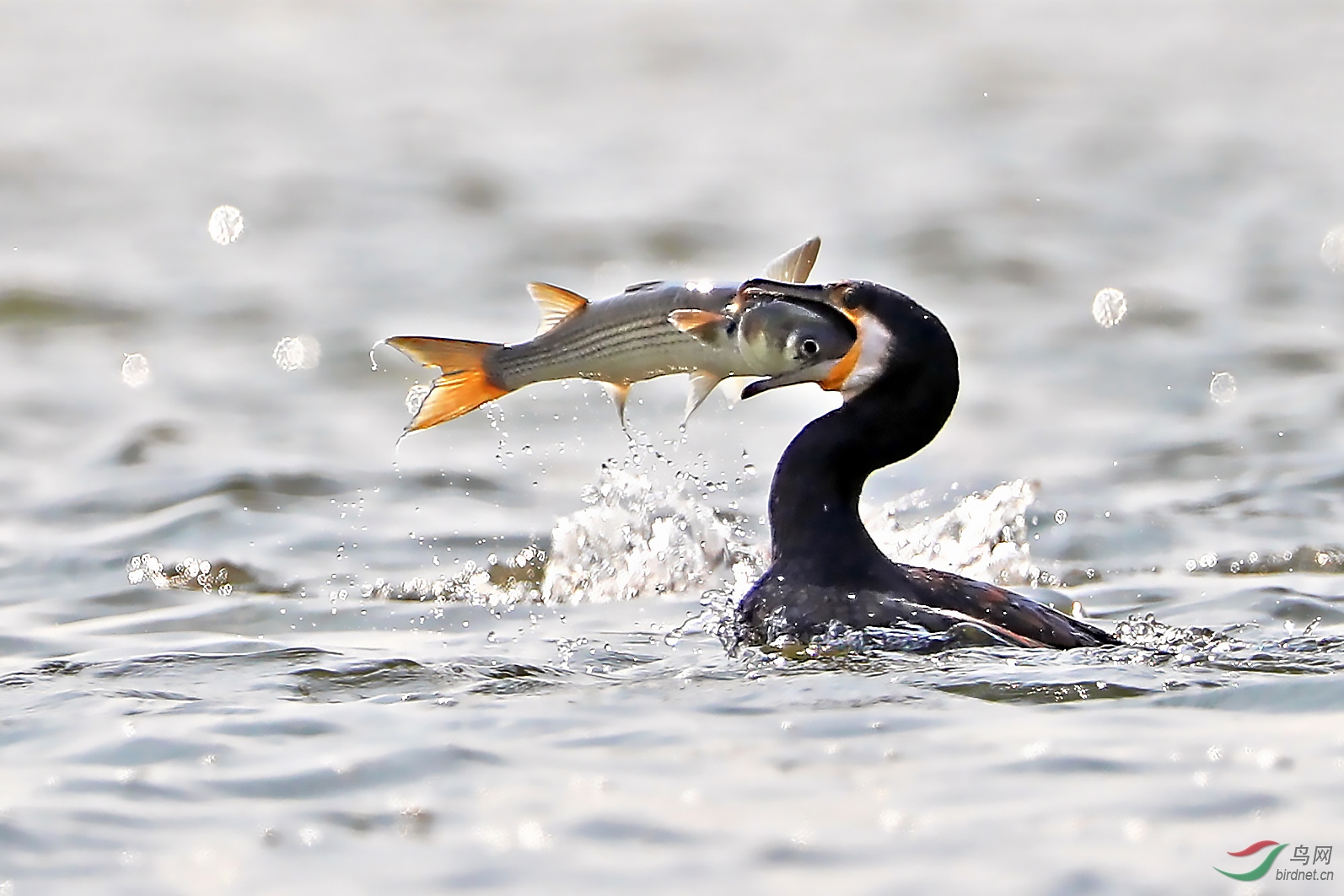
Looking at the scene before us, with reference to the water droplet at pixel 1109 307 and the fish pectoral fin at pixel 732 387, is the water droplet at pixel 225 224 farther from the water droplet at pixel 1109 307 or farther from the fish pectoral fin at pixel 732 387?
the fish pectoral fin at pixel 732 387

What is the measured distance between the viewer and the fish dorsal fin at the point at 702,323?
5.20 m

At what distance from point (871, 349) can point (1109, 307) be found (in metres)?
6.80

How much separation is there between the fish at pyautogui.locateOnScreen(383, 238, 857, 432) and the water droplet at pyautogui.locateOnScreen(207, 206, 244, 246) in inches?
303

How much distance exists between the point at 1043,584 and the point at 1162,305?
189 inches

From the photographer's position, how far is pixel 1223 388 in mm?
10242

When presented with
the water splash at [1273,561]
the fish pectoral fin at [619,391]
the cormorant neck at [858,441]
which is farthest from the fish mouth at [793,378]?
the water splash at [1273,561]

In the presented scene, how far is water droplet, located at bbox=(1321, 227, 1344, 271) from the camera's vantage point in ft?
41.4

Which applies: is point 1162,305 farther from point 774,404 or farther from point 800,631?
point 800,631

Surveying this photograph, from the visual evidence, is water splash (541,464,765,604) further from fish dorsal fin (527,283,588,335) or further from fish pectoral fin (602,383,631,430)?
fish dorsal fin (527,283,588,335)

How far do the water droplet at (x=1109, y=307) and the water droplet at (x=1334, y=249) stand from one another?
1616 millimetres

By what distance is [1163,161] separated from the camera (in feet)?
47.7

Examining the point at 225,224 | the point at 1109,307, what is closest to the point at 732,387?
the point at 1109,307

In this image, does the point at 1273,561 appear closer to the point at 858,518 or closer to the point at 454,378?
the point at 858,518

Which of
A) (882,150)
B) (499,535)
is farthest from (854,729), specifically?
(882,150)
